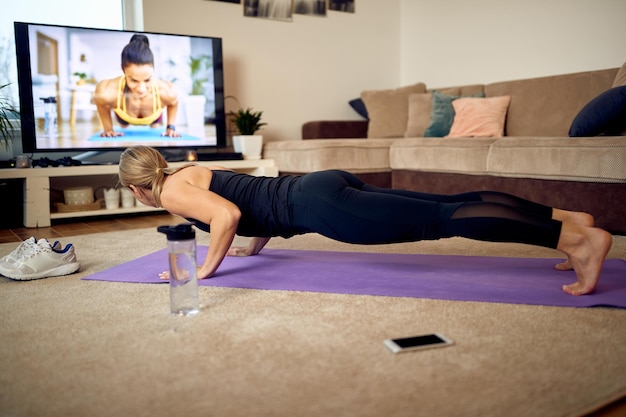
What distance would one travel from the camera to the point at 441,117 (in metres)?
4.41

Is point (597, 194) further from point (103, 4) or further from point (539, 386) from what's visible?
point (103, 4)

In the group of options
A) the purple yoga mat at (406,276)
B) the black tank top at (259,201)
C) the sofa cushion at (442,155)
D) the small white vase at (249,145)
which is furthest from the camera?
the small white vase at (249,145)

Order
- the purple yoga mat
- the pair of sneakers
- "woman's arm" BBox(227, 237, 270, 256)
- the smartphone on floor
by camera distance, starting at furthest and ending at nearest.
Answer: "woman's arm" BBox(227, 237, 270, 256), the pair of sneakers, the purple yoga mat, the smartphone on floor

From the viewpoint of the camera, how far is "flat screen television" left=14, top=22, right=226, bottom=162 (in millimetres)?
3750

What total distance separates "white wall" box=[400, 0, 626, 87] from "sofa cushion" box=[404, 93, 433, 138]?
2.28ft

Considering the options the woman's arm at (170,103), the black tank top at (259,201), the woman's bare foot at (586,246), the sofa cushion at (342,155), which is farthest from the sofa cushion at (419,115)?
the woman's bare foot at (586,246)

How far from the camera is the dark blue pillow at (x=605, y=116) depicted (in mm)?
2900

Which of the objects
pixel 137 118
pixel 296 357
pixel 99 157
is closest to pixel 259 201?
pixel 296 357

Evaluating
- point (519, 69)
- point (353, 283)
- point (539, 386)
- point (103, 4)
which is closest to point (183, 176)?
point (353, 283)

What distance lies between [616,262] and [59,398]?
2.10 meters

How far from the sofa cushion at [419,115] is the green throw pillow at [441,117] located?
5.1 inches

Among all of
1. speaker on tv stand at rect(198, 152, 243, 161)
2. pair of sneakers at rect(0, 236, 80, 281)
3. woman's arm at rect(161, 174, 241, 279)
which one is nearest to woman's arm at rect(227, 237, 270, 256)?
woman's arm at rect(161, 174, 241, 279)

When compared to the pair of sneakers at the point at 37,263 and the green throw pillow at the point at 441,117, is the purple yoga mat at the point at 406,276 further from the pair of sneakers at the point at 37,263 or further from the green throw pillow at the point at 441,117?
the green throw pillow at the point at 441,117

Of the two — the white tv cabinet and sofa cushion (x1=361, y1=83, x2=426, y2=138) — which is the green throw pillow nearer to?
sofa cushion (x1=361, y1=83, x2=426, y2=138)
